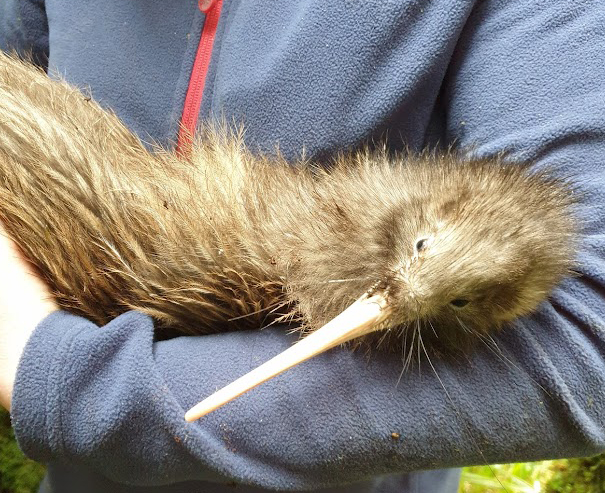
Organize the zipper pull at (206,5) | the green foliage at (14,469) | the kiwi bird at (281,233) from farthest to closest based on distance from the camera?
the green foliage at (14,469), the zipper pull at (206,5), the kiwi bird at (281,233)

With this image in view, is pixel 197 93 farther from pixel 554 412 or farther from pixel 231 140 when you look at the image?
pixel 554 412

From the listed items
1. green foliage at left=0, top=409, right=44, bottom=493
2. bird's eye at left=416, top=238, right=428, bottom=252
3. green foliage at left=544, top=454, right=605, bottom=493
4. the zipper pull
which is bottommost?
green foliage at left=0, top=409, right=44, bottom=493

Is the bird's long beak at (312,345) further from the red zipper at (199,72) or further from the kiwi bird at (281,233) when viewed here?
the red zipper at (199,72)

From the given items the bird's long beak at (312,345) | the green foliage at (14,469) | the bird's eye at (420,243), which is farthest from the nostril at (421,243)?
the green foliage at (14,469)

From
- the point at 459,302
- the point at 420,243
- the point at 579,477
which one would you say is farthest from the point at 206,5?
the point at 579,477

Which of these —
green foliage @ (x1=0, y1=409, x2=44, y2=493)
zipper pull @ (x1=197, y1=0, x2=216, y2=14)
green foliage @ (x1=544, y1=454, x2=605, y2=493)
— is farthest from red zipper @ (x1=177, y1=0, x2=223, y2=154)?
green foliage @ (x1=544, y1=454, x2=605, y2=493)

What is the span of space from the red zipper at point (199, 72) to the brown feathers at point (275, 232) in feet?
0.34

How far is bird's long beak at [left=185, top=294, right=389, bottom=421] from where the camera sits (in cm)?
67

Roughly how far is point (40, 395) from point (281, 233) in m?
0.42

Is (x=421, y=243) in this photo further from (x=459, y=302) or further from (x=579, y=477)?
(x=579, y=477)

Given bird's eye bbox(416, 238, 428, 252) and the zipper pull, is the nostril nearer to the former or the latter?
bird's eye bbox(416, 238, 428, 252)

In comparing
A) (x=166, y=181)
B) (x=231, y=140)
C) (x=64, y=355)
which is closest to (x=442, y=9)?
(x=231, y=140)

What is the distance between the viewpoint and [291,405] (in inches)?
27.9

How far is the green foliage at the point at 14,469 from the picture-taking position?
159 cm
